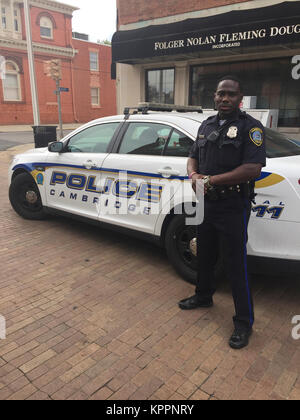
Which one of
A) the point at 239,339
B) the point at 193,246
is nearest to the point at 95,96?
the point at 193,246

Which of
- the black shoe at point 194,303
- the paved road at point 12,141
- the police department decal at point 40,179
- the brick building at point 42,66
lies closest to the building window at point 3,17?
the brick building at point 42,66

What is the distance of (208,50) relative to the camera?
802 cm

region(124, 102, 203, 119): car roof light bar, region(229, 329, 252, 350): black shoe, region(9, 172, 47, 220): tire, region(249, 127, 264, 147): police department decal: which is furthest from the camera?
region(9, 172, 47, 220): tire

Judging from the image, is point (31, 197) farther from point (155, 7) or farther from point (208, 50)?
point (155, 7)

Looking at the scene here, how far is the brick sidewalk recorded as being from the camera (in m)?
2.29

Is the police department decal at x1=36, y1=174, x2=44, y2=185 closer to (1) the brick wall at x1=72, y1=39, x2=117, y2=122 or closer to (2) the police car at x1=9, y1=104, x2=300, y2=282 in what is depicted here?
(2) the police car at x1=9, y1=104, x2=300, y2=282

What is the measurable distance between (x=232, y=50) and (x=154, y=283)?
6712 mm

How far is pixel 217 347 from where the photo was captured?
8.78ft

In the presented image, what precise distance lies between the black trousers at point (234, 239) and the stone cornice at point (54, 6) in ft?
98.2

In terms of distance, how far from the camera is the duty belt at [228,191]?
100 inches

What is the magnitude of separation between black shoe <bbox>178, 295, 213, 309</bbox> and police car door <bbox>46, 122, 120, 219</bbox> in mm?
1703

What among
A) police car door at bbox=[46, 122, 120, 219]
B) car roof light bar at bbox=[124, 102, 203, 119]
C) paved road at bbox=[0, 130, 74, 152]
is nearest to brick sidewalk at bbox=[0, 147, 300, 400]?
police car door at bbox=[46, 122, 120, 219]

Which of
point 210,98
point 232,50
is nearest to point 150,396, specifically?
point 232,50

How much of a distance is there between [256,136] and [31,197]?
387cm
